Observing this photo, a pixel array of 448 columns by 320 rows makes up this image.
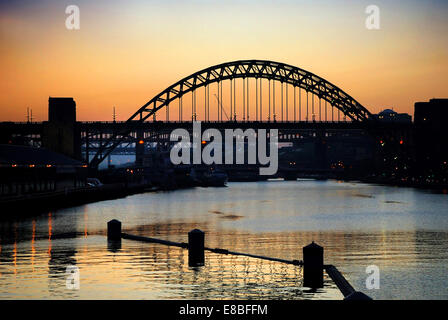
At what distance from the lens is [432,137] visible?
16788cm

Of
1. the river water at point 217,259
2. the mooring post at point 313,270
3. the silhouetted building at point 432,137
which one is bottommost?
the river water at point 217,259

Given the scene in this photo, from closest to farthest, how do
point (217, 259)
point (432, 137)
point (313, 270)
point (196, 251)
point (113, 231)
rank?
1. point (313, 270)
2. point (196, 251)
3. point (217, 259)
4. point (113, 231)
5. point (432, 137)

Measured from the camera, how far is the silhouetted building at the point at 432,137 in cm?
16050

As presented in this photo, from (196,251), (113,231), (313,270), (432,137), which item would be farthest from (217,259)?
(432,137)

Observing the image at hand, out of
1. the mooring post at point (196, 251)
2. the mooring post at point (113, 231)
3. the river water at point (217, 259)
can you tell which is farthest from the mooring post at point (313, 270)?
the mooring post at point (113, 231)

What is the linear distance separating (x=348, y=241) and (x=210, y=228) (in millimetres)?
13535

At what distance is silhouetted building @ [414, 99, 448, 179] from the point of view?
160 m

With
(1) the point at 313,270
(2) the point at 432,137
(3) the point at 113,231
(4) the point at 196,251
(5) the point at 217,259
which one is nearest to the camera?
(1) the point at 313,270

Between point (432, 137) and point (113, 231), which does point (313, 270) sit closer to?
point (113, 231)

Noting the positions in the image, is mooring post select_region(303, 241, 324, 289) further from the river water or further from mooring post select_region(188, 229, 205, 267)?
mooring post select_region(188, 229, 205, 267)

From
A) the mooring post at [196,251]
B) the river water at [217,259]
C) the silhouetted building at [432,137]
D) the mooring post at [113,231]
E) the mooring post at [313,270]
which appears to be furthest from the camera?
the silhouetted building at [432,137]

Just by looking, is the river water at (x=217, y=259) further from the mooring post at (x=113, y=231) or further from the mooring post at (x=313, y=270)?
the mooring post at (x=113, y=231)
